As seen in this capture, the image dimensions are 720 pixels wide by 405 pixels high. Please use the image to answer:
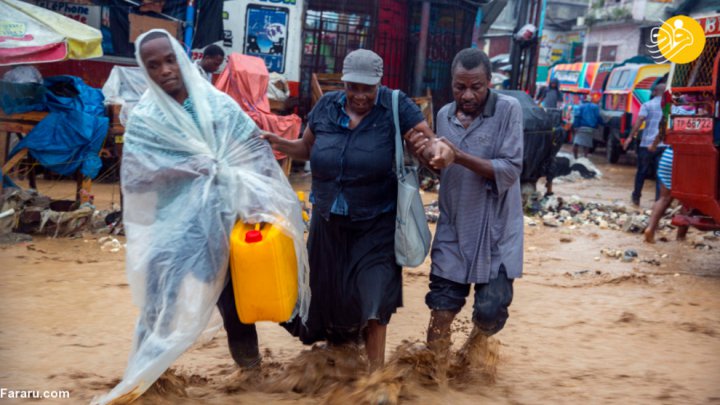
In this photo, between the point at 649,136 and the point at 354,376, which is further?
the point at 649,136

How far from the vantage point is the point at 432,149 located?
3.34 meters

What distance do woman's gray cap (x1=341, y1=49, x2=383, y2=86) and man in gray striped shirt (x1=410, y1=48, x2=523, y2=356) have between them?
1.46 feet

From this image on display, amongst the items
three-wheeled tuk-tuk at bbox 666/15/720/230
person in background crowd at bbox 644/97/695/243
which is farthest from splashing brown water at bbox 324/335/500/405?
person in background crowd at bbox 644/97/695/243

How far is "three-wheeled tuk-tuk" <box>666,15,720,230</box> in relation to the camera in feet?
21.8

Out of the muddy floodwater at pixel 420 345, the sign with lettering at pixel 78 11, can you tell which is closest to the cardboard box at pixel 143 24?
the sign with lettering at pixel 78 11

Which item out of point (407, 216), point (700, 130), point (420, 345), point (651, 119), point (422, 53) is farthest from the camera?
point (422, 53)

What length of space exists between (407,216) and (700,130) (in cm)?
421

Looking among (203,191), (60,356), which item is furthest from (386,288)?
(60,356)

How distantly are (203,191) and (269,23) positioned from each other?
10146 millimetres

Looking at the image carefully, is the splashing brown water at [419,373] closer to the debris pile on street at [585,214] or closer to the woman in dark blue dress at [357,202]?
the woman in dark blue dress at [357,202]

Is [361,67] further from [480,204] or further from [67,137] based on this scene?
[67,137]

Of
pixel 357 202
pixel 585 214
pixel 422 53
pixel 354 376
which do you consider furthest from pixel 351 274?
pixel 422 53

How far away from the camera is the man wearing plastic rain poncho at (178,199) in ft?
10.6

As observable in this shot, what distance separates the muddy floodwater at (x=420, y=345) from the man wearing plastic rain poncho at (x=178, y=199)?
1.27ft
